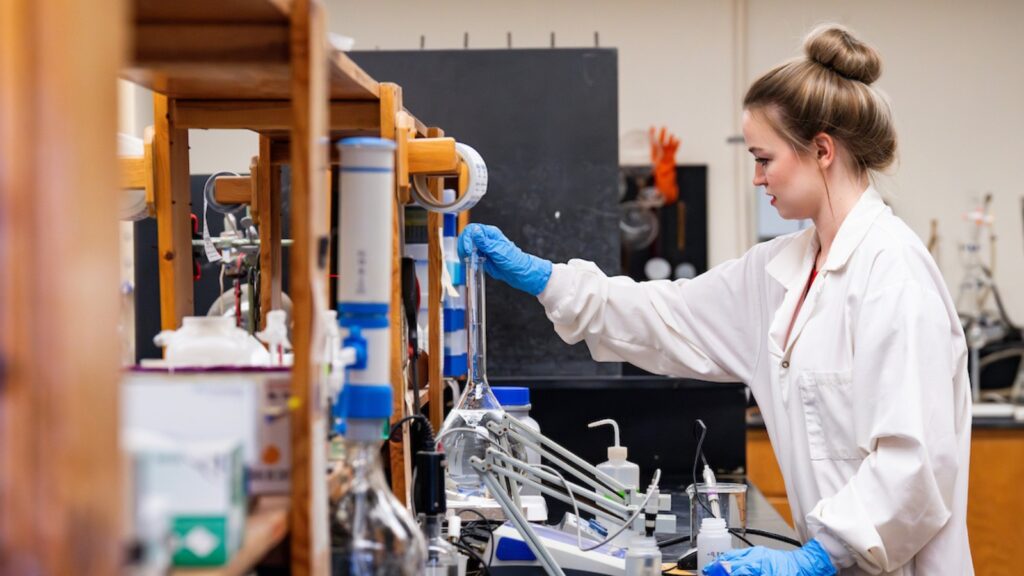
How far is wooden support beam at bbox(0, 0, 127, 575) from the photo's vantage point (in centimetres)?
52

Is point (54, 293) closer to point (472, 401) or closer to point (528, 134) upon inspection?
point (472, 401)

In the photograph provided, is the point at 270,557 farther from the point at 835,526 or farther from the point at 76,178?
the point at 835,526

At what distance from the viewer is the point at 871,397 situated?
186 cm

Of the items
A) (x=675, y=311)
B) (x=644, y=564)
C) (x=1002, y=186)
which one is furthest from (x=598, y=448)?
(x=1002, y=186)

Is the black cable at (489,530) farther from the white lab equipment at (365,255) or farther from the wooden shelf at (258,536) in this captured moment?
the wooden shelf at (258,536)

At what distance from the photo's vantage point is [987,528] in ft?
13.4

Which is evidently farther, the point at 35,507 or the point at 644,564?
the point at 644,564

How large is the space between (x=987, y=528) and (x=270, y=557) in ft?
12.4

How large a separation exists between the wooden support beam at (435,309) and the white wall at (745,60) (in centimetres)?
329

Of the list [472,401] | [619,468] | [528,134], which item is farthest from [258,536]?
[528,134]

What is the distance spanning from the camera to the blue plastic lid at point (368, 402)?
1062mm

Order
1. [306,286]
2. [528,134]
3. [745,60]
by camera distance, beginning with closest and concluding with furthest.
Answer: [306,286], [528,134], [745,60]

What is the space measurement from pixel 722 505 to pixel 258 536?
4.57ft

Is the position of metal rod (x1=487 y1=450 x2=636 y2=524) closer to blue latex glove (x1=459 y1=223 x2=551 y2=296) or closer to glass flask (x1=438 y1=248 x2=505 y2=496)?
glass flask (x1=438 y1=248 x2=505 y2=496)
